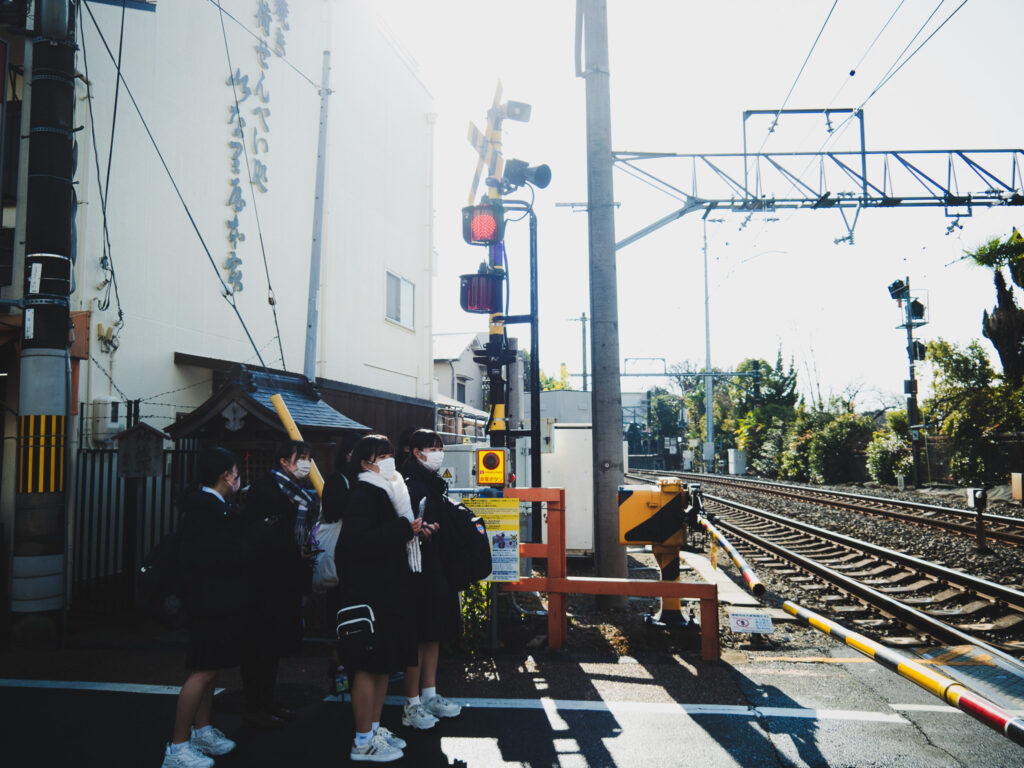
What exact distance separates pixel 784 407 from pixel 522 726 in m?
47.9

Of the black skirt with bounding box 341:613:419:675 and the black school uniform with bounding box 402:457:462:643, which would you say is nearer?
the black skirt with bounding box 341:613:419:675

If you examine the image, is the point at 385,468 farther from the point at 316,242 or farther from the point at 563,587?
the point at 316,242

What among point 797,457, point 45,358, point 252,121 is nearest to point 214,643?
point 45,358

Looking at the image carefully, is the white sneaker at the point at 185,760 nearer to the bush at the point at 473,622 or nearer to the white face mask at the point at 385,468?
the white face mask at the point at 385,468

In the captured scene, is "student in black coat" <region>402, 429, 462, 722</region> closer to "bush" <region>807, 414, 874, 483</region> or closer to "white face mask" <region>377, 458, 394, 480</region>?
"white face mask" <region>377, 458, 394, 480</region>

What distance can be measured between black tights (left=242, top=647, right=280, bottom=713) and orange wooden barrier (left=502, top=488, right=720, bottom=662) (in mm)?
2139

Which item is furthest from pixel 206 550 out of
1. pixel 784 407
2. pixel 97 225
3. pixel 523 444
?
pixel 784 407

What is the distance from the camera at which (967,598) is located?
7836 millimetres

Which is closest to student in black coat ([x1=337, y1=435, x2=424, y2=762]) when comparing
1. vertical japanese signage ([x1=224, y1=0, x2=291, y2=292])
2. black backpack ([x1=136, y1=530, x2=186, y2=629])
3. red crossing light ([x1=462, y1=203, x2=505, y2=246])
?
black backpack ([x1=136, y1=530, x2=186, y2=629])

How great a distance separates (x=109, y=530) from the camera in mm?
7449

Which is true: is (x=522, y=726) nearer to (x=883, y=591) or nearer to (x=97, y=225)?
(x=883, y=591)

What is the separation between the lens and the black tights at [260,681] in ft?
14.0

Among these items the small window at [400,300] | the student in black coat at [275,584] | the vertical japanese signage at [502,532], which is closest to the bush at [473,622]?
A: the vertical japanese signage at [502,532]

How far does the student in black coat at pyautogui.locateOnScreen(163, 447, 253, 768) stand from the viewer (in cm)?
375
